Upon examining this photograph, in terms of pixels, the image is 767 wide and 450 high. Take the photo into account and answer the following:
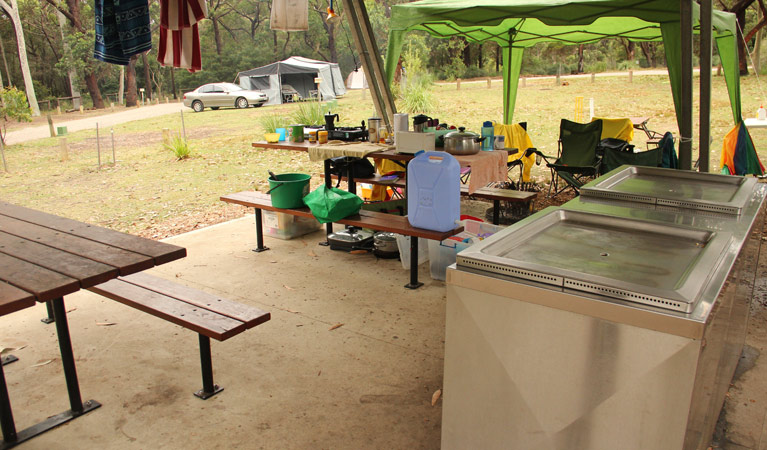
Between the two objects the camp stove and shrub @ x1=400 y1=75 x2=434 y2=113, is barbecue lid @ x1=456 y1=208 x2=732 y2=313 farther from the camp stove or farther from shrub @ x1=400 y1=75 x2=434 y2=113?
shrub @ x1=400 y1=75 x2=434 y2=113

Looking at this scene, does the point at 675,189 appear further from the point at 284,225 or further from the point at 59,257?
the point at 284,225

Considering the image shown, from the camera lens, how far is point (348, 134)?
559 centimetres

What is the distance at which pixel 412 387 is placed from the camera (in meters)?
3.11

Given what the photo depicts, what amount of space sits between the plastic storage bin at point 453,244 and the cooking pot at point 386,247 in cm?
53

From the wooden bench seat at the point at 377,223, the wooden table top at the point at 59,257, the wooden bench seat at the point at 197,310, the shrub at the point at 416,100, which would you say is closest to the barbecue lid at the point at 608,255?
the wooden bench seat at the point at 197,310

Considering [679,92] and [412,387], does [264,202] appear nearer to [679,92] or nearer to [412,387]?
[412,387]

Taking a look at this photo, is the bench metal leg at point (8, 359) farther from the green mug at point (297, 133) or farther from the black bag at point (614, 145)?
the black bag at point (614, 145)

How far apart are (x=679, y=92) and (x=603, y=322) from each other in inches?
196

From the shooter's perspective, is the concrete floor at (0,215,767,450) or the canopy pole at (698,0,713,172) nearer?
the concrete floor at (0,215,767,450)

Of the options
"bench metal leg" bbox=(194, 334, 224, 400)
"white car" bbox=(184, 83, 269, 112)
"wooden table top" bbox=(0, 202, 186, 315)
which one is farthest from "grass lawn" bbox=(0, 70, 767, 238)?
"bench metal leg" bbox=(194, 334, 224, 400)

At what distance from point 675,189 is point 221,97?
19.8 m

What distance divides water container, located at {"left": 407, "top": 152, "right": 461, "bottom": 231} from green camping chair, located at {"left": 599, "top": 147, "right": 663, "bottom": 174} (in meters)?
2.83

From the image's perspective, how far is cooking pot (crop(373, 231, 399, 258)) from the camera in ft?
16.9

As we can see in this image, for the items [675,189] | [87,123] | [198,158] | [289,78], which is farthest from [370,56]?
[289,78]
